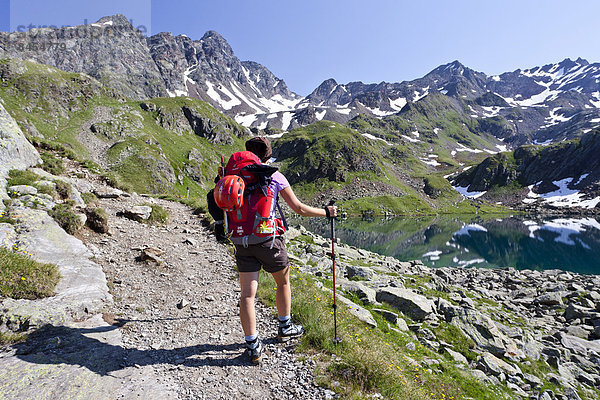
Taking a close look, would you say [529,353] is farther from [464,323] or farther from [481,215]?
[481,215]

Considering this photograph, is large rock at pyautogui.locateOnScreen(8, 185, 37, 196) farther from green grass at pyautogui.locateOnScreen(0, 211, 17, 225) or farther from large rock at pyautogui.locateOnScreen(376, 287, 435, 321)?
large rock at pyautogui.locateOnScreen(376, 287, 435, 321)

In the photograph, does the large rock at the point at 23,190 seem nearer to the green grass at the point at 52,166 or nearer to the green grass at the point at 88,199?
the green grass at the point at 88,199

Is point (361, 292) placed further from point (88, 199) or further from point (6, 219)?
point (88, 199)

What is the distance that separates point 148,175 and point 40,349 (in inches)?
4558

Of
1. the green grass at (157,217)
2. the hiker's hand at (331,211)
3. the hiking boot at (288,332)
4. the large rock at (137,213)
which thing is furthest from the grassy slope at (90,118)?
the hiker's hand at (331,211)

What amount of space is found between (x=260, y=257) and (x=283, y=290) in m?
1.11

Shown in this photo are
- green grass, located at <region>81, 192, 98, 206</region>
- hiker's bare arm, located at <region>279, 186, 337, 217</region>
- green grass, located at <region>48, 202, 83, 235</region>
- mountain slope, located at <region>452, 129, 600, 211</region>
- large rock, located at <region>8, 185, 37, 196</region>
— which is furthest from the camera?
mountain slope, located at <region>452, 129, 600, 211</region>

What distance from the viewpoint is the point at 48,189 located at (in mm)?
11953

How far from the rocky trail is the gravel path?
0.02 meters

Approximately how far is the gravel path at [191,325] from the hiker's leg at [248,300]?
0.98 metres

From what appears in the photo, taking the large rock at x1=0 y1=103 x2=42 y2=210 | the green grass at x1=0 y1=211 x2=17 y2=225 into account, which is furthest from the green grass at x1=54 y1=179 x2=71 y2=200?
Answer: the green grass at x1=0 y1=211 x2=17 y2=225

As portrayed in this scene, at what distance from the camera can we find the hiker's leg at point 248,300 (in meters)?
5.56

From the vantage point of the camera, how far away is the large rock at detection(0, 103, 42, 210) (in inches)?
493

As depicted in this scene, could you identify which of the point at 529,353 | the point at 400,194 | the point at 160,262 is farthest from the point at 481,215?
the point at 160,262
